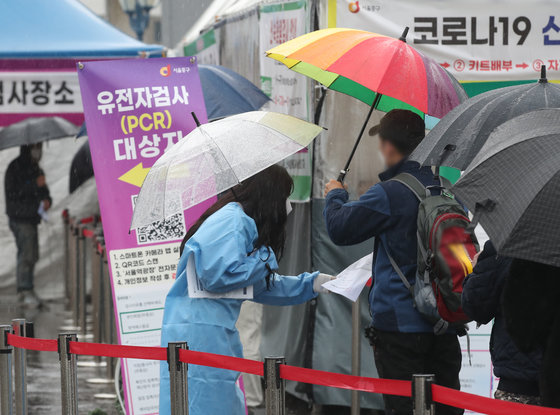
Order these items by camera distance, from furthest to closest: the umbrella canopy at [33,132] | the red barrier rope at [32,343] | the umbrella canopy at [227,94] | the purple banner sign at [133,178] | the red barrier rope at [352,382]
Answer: the umbrella canopy at [33,132], the umbrella canopy at [227,94], the purple banner sign at [133,178], the red barrier rope at [32,343], the red barrier rope at [352,382]

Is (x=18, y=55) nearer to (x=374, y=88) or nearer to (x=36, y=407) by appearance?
(x=36, y=407)

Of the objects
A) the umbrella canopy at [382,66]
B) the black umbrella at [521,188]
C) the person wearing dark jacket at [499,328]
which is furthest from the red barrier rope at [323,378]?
the umbrella canopy at [382,66]

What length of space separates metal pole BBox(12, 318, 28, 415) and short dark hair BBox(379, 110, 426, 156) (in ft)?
7.46

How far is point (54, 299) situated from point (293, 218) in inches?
281

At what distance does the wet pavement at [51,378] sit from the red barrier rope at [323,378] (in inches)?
107

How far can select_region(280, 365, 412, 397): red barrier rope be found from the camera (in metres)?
3.78

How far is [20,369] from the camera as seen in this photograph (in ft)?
18.2

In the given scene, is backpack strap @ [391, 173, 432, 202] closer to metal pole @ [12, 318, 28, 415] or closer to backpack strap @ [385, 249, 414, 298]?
backpack strap @ [385, 249, 414, 298]

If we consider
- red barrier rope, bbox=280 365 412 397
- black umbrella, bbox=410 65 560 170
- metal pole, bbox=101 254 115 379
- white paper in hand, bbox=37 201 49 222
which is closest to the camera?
red barrier rope, bbox=280 365 412 397

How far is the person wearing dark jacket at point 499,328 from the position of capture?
3.62 m

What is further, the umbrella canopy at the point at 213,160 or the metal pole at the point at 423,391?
the umbrella canopy at the point at 213,160

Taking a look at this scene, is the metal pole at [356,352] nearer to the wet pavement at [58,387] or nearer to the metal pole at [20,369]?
Answer: the wet pavement at [58,387]

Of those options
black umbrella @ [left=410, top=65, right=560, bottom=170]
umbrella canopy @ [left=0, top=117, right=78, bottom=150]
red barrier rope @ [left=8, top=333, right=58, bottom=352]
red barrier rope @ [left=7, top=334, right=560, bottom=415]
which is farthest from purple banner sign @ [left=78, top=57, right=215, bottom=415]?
umbrella canopy @ [left=0, top=117, right=78, bottom=150]

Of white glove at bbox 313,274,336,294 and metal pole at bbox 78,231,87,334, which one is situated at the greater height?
white glove at bbox 313,274,336,294
